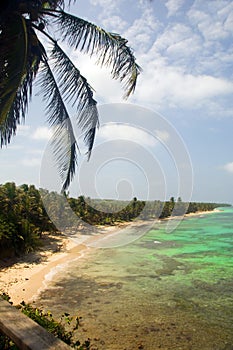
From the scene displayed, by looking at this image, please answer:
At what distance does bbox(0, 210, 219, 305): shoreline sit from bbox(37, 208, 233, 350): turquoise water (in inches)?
12.1

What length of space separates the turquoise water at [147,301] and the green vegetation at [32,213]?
5.75 ft

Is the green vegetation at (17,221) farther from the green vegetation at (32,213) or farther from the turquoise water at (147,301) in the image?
the turquoise water at (147,301)

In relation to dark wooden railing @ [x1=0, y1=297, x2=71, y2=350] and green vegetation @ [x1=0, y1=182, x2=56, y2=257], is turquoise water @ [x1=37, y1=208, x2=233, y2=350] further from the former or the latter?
dark wooden railing @ [x1=0, y1=297, x2=71, y2=350]

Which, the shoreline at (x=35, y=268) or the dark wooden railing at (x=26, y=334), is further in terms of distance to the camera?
the shoreline at (x=35, y=268)

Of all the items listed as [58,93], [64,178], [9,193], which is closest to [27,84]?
[58,93]

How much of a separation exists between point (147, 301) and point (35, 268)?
11.7 ft

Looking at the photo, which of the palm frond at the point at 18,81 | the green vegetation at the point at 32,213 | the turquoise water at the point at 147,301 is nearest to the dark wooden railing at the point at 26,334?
the turquoise water at the point at 147,301

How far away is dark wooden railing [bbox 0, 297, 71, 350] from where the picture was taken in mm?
1841

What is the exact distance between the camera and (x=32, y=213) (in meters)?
11.8

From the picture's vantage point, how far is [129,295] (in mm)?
6219

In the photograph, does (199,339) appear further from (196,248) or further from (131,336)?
(196,248)

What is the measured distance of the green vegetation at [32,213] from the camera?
8624 millimetres

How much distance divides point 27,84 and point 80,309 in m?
4.21

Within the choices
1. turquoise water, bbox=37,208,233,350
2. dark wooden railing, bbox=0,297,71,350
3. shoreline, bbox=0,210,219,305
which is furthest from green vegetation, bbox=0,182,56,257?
dark wooden railing, bbox=0,297,71,350
